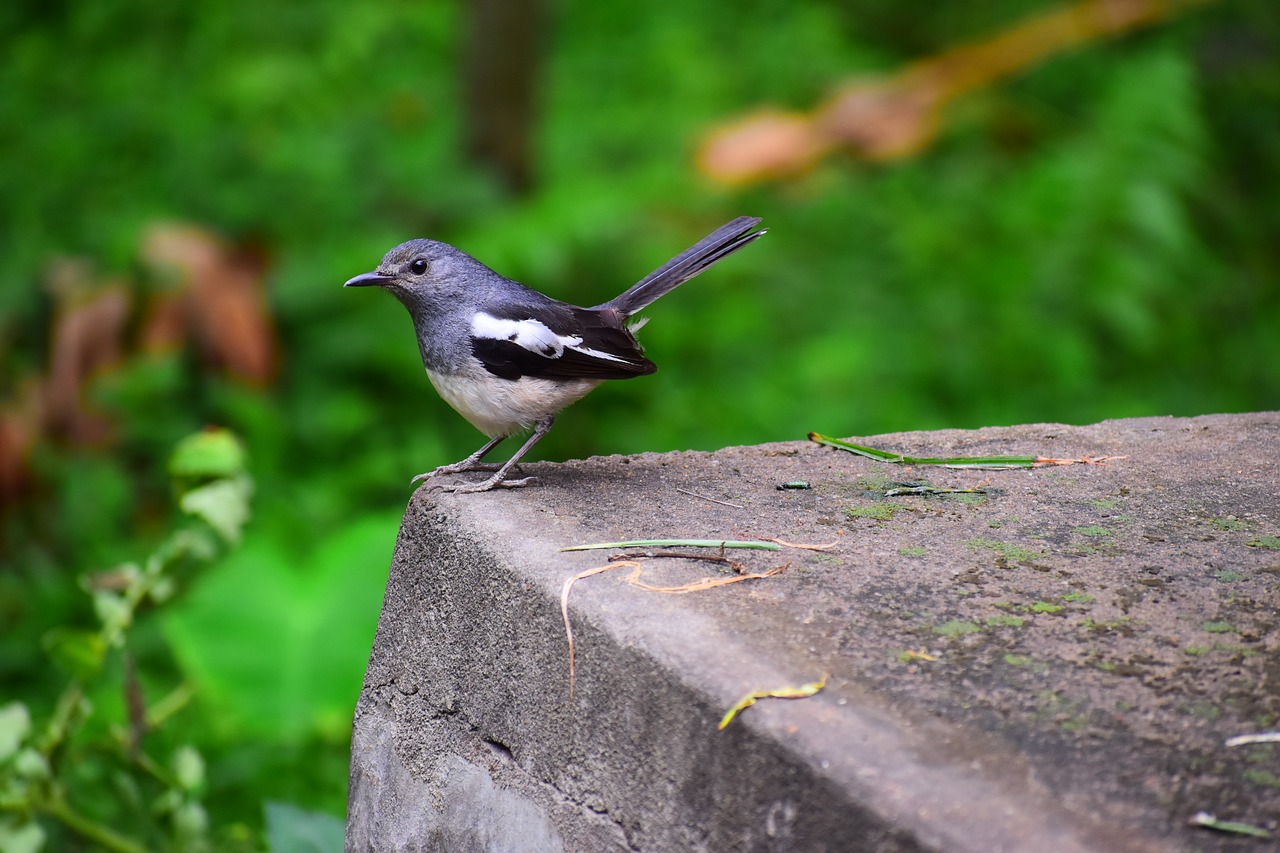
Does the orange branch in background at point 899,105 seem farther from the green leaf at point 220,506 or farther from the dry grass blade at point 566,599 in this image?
the dry grass blade at point 566,599

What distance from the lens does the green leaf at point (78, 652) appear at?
2840 mm

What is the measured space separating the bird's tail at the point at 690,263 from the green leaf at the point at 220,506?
3.34ft

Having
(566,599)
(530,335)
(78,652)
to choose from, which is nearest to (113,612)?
(78,652)

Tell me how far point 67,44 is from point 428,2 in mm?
3717

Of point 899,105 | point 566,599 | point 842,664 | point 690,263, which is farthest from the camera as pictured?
point 899,105

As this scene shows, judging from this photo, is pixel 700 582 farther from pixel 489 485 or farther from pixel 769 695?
pixel 489 485

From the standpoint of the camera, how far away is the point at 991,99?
8992 millimetres

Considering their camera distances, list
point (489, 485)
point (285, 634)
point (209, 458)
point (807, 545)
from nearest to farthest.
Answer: point (807, 545)
point (489, 485)
point (209, 458)
point (285, 634)

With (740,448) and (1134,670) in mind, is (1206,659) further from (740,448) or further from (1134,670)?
(740,448)

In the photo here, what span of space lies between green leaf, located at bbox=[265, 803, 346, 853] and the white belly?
93cm

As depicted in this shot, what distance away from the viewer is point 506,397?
107 inches

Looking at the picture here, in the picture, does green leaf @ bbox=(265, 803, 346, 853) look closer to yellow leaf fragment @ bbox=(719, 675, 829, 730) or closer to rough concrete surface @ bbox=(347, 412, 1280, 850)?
rough concrete surface @ bbox=(347, 412, 1280, 850)

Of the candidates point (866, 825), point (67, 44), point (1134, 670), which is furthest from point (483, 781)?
point (67, 44)

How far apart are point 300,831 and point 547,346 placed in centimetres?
116
